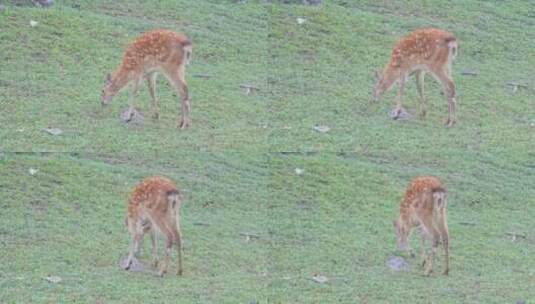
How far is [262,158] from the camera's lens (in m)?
8.77

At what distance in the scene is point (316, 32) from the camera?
363 inches

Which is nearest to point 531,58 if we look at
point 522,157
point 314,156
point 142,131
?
point 522,157

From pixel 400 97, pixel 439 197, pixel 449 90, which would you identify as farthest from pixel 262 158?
pixel 449 90

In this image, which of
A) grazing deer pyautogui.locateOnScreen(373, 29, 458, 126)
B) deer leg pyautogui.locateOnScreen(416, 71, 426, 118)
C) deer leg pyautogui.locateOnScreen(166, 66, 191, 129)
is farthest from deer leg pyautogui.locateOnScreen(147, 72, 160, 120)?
deer leg pyautogui.locateOnScreen(416, 71, 426, 118)

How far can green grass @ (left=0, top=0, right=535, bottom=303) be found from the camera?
27.7ft

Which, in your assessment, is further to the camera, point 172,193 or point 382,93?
point 382,93

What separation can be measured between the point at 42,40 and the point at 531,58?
252 centimetres

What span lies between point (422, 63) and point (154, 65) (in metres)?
1.32

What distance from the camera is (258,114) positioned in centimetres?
892

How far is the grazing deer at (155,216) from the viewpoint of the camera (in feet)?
27.6

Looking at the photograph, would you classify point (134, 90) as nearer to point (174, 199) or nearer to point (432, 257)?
point (174, 199)

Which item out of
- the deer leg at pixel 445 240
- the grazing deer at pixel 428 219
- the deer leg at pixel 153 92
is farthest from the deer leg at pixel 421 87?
the deer leg at pixel 153 92

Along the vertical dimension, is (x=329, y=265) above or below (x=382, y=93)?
below

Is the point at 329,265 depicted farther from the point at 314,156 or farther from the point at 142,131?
the point at 142,131
